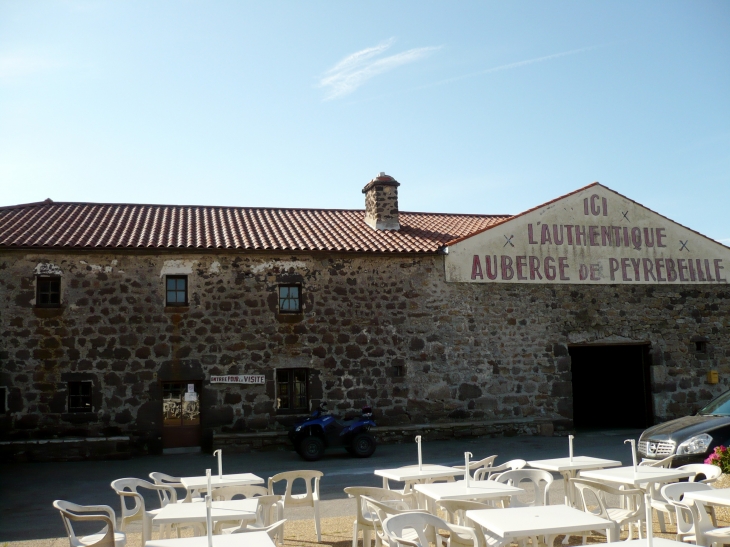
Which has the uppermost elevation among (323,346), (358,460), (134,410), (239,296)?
(239,296)

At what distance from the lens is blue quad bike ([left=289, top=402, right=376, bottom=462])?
14.0 meters

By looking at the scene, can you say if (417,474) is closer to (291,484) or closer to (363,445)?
(291,484)

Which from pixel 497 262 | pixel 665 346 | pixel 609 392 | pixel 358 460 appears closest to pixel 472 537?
pixel 358 460

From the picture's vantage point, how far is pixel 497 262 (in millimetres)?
17250

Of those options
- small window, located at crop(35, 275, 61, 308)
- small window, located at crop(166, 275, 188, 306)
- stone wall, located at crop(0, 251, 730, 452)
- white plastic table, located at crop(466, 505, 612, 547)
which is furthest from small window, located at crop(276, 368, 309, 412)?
white plastic table, located at crop(466, 505, 612, 547)

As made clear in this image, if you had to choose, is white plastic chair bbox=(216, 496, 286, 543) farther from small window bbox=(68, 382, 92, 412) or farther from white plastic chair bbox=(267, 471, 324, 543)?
small window bbox=(68, 382, 92, 412)

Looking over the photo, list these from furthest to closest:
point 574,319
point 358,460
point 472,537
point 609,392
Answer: point 609,392, point 574,319, point 358,460, point 472,537

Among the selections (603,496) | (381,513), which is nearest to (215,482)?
(381,513)

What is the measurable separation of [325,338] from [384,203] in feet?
14.3

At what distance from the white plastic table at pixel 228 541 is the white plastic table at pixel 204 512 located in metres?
0.74

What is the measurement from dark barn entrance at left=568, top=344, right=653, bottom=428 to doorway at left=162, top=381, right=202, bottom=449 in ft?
31.2

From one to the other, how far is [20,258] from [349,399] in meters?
7.84

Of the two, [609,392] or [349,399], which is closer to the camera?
[349,399]

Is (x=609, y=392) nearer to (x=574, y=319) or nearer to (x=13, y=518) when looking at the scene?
(x=574, y=319)
